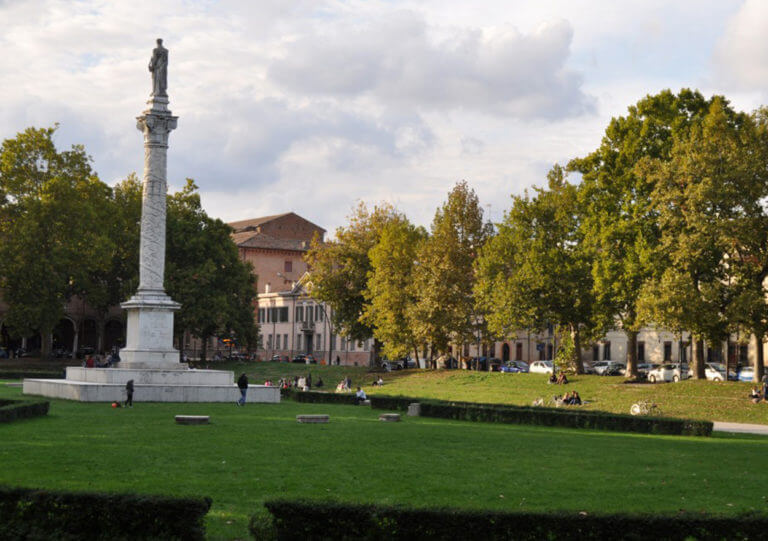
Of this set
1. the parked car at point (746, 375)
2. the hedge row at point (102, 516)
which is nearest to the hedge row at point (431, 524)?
the hedge row at point (102, 516)

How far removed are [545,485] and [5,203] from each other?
223ft

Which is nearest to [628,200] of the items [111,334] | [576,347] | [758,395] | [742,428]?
[576,347]

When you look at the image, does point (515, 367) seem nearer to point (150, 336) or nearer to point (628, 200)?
point (628, 200)

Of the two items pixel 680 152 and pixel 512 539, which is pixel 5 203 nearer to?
pixel 680 152

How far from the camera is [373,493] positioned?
1619 centimetres

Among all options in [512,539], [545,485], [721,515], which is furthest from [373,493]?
[721,515]

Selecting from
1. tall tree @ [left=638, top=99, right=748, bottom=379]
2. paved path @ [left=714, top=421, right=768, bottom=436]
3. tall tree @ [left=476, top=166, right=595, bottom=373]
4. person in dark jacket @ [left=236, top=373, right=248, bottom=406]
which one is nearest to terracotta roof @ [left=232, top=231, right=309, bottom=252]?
tall tree @ [left=476, top=166, right=595, bottom=373]

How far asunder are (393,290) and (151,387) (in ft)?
116

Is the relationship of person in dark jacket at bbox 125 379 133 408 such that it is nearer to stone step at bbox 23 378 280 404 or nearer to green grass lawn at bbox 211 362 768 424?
stone step at bbox 23 378 280 404

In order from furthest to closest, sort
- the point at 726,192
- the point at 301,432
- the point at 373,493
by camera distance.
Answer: the point at 726,192, the point at 301,432, the point at 373,493

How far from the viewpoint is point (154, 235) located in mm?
46438

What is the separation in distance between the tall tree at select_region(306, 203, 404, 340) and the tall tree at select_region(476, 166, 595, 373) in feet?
57.2

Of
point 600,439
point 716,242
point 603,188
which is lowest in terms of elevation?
point 600,439

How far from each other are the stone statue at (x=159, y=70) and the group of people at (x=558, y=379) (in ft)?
93.8
